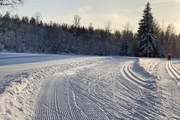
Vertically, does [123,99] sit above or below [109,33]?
below

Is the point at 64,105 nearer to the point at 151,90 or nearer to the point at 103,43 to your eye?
the point at 151,90

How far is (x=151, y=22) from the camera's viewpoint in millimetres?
57344

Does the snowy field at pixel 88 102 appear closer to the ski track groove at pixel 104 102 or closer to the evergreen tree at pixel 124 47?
the ski track groove at pixel 104 102

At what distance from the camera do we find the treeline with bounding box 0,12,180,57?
256 feet

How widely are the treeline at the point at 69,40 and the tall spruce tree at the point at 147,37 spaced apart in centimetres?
1465

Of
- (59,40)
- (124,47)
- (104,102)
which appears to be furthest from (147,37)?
(104,102)

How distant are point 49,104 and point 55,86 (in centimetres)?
350

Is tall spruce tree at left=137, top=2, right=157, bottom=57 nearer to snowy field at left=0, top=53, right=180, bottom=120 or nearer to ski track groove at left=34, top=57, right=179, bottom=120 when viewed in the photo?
snowy field at left=0, top=53, right=180, bottom=120

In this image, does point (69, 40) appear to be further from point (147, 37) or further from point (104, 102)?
point (104, 102)

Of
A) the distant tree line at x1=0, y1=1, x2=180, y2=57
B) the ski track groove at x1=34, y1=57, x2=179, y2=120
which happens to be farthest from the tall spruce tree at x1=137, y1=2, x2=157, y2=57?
the ski track groove at x1=34, y1=57, x2=179, y2=120

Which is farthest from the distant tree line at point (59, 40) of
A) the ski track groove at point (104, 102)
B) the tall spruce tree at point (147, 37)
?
the ski track groove at point (104, 102)

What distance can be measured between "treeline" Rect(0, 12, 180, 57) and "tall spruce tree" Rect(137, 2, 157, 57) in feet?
48.1

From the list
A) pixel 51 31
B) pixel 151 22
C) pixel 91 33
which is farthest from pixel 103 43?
pixel 151 22

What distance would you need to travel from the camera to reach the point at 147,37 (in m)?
55.9
